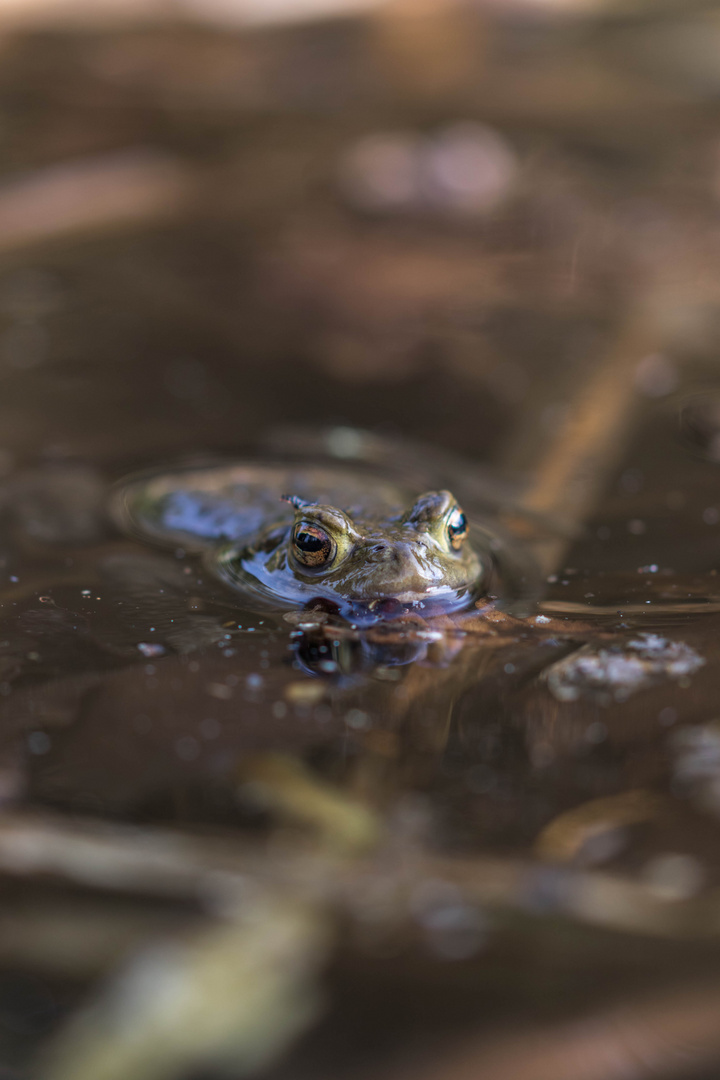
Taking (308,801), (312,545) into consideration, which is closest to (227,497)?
(312,545)

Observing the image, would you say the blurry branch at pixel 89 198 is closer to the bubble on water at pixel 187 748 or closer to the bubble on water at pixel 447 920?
the bubble on water at pixel 187 748

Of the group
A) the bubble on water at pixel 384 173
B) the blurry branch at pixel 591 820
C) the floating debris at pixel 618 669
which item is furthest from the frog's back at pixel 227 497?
the bubble on water at pixel 384 173

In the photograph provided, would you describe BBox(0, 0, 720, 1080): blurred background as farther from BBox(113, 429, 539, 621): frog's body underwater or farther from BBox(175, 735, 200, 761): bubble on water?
BBox(113, 429, 539, 621): frog's body underwater

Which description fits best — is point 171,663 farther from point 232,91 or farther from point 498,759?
point 232,91

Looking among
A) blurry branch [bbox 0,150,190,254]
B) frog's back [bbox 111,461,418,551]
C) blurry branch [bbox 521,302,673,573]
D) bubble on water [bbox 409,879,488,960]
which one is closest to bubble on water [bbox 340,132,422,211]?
blurry branch [bbox 0,150,190,254]

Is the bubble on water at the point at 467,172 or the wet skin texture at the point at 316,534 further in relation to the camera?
the bubble on water at the point at 467,172

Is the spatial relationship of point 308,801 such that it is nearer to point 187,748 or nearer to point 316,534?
point 187,748

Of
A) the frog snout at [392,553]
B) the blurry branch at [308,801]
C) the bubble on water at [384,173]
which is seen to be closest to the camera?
the blurry branch at [308,801]
